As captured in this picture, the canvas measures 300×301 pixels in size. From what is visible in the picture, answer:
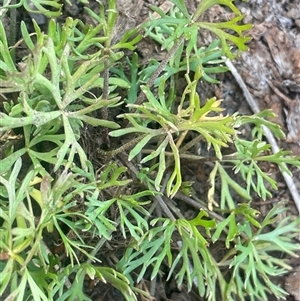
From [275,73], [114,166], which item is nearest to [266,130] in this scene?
[275,73]

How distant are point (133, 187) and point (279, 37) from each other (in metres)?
0.71

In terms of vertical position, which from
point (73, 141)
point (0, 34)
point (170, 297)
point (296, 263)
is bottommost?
point (170, 297)

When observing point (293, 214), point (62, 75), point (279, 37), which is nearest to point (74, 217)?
point (62, 75)

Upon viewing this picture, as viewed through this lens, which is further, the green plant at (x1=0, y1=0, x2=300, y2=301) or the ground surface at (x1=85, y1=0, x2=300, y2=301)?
the ground surface at (x1=85, y1=0, x2=300, y2=301)

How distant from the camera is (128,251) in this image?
51.3 inches

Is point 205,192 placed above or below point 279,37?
below

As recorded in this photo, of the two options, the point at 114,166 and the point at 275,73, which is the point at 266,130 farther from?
the point at 114,166

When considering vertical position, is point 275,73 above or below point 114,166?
above

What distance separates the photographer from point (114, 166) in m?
1.21

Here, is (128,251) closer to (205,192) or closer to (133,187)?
(133,187)

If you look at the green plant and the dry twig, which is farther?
the dry twig

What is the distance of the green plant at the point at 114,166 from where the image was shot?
3.52 ft

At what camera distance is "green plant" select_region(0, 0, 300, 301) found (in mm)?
1072

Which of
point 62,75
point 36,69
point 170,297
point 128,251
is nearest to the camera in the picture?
point 36,69
